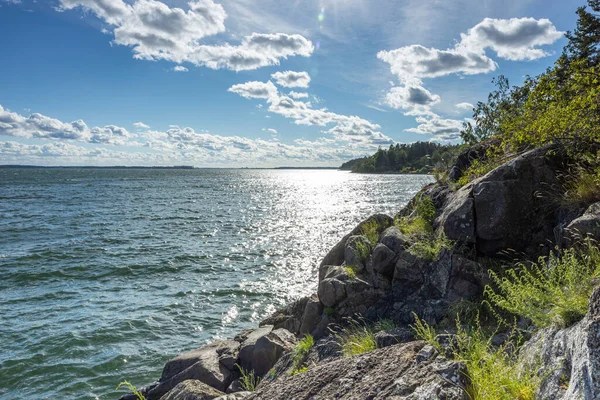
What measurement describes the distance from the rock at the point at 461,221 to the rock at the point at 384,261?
1.57 m

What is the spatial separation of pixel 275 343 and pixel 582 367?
8.30 m

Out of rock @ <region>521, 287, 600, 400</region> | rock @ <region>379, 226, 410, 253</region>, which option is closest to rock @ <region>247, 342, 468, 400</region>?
rock @ <region>521, 287, 600, 400</region>

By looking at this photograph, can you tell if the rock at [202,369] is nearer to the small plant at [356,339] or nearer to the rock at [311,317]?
the rock at [311,317]

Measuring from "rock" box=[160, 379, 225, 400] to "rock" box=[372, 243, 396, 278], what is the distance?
5.13 meters

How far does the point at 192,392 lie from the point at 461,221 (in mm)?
7711

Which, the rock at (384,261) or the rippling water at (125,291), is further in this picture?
the rippling water at (125,291)

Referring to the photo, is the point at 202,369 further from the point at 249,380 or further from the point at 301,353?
the point at 301,353

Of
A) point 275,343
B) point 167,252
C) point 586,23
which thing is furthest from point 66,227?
point 586,23

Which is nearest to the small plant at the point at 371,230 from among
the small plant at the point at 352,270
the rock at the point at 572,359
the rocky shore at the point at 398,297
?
the rocky shore at the point at 398,297

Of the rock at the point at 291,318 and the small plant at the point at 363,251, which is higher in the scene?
the small plant at the point at 363,251

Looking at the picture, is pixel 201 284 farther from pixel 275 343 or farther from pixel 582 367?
pixel 582 367

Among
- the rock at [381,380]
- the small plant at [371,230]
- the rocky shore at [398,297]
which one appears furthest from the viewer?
the small plant at [371,230]

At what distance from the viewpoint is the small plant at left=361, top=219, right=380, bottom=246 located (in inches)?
467

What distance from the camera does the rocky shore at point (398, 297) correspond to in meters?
4.91
